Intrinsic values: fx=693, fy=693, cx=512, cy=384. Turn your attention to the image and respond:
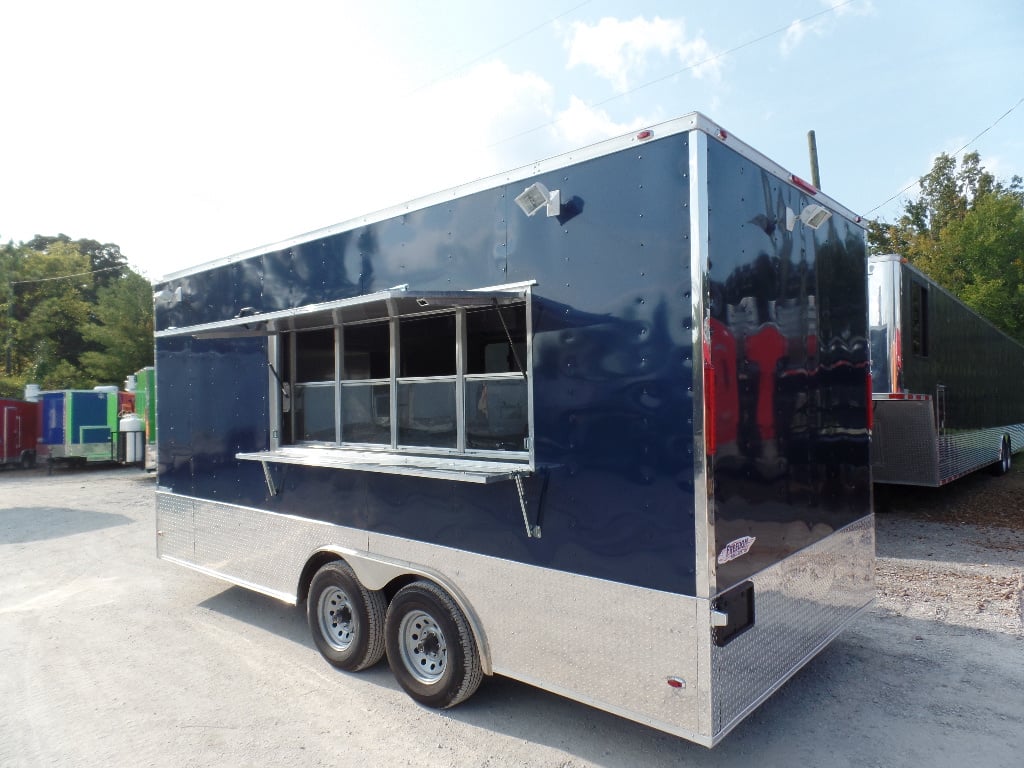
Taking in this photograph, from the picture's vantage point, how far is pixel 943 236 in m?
22.8

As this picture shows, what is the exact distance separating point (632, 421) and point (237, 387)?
358 centimetres

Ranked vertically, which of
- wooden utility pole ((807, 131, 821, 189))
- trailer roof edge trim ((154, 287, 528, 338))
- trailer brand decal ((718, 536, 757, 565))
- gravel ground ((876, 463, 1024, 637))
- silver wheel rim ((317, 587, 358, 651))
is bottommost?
gravel ground ((876, 463, 1024, 637))

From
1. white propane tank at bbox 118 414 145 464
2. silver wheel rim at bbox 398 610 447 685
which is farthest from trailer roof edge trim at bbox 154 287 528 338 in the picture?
white propane tank at bbox 118 414 145 464

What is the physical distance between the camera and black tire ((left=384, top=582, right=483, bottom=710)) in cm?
372

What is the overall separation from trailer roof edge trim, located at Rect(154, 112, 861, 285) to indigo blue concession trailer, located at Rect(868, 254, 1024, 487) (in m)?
3.75

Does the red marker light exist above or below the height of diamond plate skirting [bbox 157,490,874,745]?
above

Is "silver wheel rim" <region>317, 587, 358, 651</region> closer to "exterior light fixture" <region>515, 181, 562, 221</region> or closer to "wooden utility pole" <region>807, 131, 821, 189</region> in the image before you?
"exterior light fixture" <region>515, 181, 562, 221</region>

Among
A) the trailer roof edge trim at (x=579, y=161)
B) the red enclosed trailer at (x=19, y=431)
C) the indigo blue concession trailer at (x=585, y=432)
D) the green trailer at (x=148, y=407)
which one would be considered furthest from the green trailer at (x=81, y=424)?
the trailer roof edge trim at (x=579, y=161)

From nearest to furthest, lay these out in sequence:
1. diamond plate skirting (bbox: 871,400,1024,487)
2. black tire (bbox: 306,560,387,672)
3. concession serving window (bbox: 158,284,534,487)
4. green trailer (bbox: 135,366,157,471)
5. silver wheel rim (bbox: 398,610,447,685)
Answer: concession serving window (bbox: 158,284,534,487) < silver wheel rim (bbox: 398,610,447,685) < black tire (bbox: 306,560,387,672) < diamond plate skirting (bbox: 871,400,1024,487) < green trailer (bbox: 135,366,157,471)

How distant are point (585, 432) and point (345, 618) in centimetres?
237

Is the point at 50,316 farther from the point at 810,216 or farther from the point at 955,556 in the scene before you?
the point at 810,216

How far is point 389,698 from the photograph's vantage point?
4070mm

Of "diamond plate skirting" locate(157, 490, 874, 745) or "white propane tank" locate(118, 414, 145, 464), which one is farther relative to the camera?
"white propane tank" locate(118, 414, 145, 464)

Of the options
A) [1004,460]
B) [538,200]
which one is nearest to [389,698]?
[538,200]
